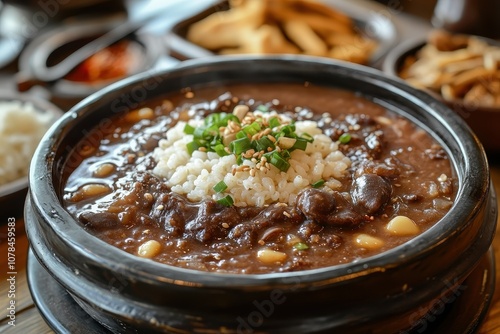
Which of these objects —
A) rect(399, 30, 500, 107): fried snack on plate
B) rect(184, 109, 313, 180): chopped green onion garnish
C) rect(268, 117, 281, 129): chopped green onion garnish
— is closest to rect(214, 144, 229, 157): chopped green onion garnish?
rect(184, 109, 313, 180): chopped green onion garnish

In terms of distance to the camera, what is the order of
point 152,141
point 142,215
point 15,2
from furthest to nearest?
point 15,2 < point 152,141 < point 142,215

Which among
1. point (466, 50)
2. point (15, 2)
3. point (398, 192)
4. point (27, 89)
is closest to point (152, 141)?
point (398, 192)

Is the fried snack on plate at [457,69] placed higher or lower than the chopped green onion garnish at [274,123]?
lower

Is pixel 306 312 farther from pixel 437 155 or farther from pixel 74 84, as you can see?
pixel 74 84

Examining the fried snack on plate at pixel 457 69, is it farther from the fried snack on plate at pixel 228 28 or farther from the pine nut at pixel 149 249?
the pine nut at pixel 149 249

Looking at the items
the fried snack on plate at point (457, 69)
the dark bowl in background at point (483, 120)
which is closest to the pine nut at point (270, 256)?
the dark bowl in background at point (483, 120)

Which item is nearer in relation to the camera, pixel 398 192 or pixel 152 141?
pixel 398 192

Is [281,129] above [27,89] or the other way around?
above

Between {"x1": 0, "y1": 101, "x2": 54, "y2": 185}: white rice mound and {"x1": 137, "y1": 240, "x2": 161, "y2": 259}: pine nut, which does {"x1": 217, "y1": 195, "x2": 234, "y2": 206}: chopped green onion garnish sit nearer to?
{"x1": 137, "y1": 240, "x2": 161, "y2": 259}: pine nut
